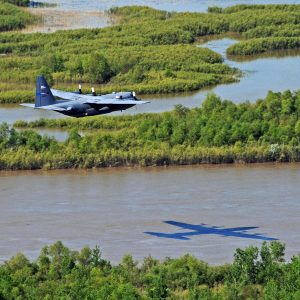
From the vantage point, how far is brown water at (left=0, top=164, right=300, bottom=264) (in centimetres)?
2653

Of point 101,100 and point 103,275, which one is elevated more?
point 101,100

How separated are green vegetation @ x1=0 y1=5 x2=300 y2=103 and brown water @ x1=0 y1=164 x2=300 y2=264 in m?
8.47

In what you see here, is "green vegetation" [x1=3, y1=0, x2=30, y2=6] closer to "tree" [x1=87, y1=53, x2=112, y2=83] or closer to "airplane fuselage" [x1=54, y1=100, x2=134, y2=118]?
"tree" [x1=87, y1=53, x2=112, y2=83]

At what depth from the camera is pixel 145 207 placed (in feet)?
95.3

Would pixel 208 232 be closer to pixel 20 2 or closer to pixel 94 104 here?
pixel 94 104

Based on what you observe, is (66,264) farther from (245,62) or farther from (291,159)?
(245,62)

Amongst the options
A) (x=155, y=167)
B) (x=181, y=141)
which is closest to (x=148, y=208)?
(x=155, y=167)

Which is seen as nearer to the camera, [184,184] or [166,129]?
[184,184]

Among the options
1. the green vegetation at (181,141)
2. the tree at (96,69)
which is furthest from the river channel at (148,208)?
the tree at (96,69)

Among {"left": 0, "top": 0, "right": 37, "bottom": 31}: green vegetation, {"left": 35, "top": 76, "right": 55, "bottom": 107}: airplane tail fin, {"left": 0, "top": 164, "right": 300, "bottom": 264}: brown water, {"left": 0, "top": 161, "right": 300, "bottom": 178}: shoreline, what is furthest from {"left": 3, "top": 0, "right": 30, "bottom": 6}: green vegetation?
{"left": 35, "top": 76, "right": 55, "bottom": 107}: airplane tail fin

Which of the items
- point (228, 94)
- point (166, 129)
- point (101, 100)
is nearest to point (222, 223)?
point (101, 100)

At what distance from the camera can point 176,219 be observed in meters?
28.1

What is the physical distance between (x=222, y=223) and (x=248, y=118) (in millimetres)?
6797

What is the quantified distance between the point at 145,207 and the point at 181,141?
4.37 m
